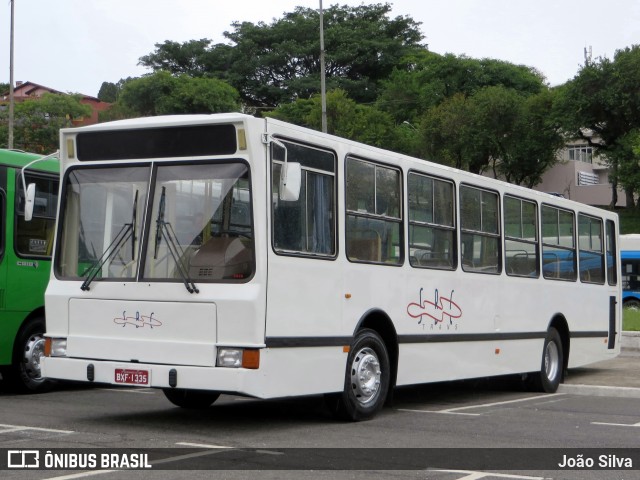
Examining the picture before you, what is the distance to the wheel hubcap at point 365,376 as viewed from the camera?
10.7m

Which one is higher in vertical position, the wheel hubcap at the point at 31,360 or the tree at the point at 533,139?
the tree at the point at 533,139

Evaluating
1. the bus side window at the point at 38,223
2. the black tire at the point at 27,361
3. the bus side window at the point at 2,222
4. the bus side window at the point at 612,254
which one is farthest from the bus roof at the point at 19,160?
the bus side window at the point at 612,254

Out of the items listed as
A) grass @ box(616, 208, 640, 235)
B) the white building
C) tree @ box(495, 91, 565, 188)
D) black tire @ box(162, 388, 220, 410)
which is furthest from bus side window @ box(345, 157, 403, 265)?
the white building

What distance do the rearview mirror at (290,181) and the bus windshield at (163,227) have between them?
0.36 metres

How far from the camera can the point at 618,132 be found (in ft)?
214

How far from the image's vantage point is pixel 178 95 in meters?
81.1

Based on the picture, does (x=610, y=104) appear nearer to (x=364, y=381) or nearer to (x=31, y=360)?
(x=31, y=360)

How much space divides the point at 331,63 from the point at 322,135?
2910 inches

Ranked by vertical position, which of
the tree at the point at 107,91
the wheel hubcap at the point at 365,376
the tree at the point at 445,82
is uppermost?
A: the tree at the point at 107,91

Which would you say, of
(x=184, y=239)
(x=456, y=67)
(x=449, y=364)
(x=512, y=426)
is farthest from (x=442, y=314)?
(x=456, y=67)

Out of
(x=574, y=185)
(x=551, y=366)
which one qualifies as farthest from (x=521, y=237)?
(x=574, y=185)

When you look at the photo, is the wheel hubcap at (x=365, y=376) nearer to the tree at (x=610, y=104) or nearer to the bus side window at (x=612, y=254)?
the bus side window at (x=612, y=254)

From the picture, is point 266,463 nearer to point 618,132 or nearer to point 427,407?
point 427,407

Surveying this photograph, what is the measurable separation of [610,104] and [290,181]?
189 ft
